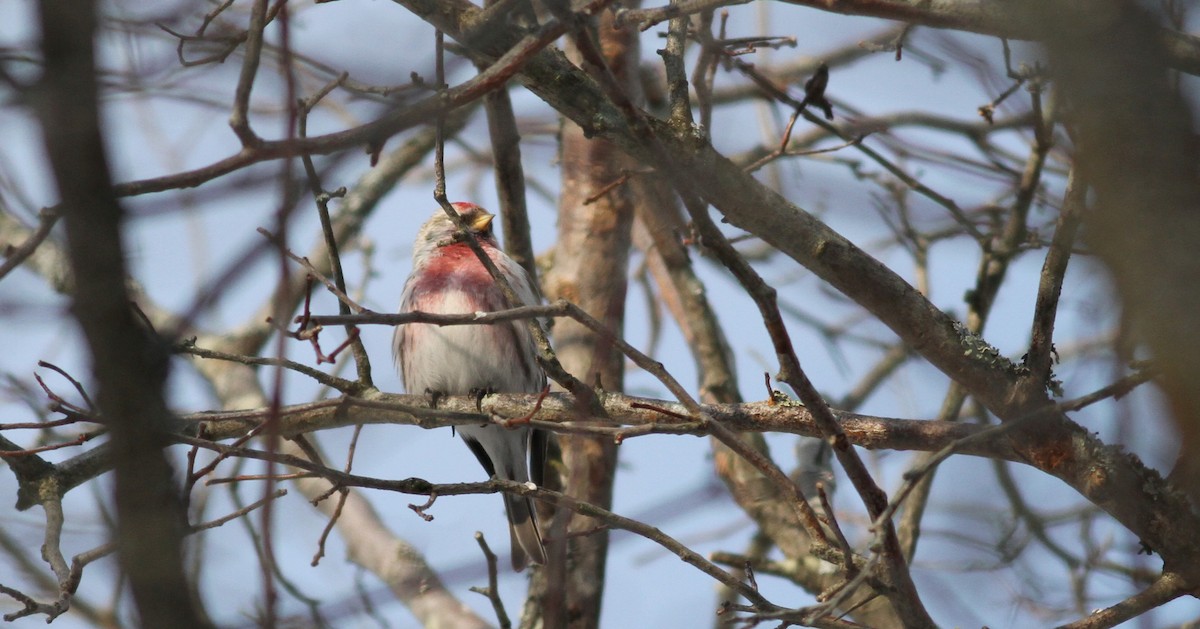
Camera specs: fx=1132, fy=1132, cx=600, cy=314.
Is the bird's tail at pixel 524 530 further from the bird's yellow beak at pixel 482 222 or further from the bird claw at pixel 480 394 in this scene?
the bird's yellow beak at pixel 482 222

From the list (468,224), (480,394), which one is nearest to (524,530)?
(480,394)

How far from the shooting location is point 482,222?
6.62 metres

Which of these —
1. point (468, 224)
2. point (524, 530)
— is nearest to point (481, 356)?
point (524, 530)

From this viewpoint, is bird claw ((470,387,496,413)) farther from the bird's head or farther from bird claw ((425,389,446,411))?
the bird's head

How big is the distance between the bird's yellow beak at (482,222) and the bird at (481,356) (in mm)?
443

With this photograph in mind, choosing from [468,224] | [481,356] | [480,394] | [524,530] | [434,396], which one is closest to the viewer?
[434,396]

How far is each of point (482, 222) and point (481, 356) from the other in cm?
126

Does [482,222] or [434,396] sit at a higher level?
[482,222]

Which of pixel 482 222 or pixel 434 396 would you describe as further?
pixel 482 222

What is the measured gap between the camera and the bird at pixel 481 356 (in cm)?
552

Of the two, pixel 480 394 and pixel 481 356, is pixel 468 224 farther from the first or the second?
pixel 480 394

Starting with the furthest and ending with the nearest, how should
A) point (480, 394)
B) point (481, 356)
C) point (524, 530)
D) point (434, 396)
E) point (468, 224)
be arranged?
point (468, 224) → point (481, 356) → point (524, 530) → point (480, 394) → point (434, 396)

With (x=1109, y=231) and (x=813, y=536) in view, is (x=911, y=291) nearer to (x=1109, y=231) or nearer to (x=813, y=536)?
(x=813, y=536)

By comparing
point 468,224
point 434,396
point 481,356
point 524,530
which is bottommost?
point 524,530
